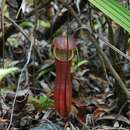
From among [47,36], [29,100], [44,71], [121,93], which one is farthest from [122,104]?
[47,36]

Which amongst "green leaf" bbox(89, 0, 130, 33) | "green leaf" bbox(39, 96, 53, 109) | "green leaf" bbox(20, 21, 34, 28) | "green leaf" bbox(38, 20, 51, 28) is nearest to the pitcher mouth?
"green leaf" bbox(39, 96, 53, 109)

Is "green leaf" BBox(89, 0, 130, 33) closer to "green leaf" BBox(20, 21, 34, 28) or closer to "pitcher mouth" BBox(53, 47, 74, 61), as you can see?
"pitcher mouth" BBox(53, 47, 74, 61)

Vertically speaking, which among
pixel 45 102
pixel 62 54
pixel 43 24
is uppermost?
pixel 43 24

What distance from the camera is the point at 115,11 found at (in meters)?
1.06

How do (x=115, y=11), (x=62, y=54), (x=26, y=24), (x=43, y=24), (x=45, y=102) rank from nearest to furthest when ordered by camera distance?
(x=115, y=11) < (x=62, y=54) < (x=45, y=102) < (x=26, y=24) < (x=43, y=24)

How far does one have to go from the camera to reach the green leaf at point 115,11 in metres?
1.05

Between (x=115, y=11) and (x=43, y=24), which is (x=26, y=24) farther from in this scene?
(x=115, y=11)

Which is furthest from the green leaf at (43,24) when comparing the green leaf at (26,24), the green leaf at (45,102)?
the green leaf at (45,102)

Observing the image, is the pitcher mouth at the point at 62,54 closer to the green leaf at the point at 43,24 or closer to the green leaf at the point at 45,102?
the green leaf at the point at 45,102

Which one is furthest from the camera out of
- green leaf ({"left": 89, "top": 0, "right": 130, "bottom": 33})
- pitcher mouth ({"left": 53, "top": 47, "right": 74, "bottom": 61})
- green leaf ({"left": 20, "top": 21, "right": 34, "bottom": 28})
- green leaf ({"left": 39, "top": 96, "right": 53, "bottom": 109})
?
green leaf ({"left": 20, "top": 21, "right": 34, "bottom": 28})

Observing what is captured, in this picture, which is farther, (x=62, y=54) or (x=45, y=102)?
(x=45, y=102)

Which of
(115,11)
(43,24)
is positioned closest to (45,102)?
(115,11)

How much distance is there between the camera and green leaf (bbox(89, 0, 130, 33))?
105cm

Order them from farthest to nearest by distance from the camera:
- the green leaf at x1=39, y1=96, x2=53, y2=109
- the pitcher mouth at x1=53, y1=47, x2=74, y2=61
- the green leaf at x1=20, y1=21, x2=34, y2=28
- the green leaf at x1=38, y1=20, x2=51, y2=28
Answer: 1. the green leaf at x1=38, y1=20, x2=51, y2=28
2. the green leaf at x1=20, y1=21, x2=34, y2=28
3. the green leaf at x1=39, y1=96, x2=53, y2=109
4. the pitcher mouth at x1=53, y1=47, x2=74, y2=61
